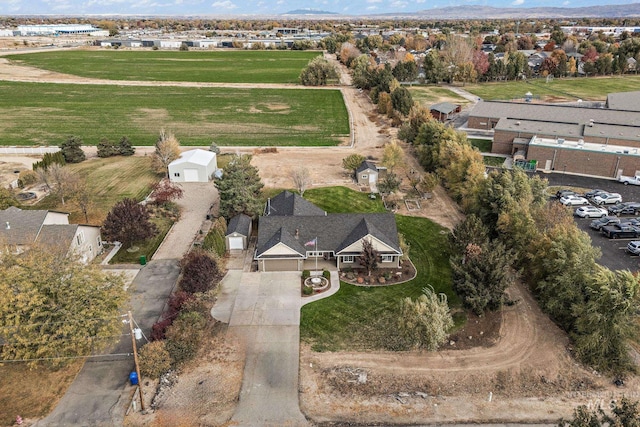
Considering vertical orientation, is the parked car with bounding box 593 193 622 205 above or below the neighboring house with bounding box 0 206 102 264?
below

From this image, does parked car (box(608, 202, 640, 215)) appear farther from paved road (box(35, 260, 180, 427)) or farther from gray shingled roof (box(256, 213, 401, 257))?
paved road (box(35, 260, 180, 427))

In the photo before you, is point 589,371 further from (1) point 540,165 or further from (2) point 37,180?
(2) point 37,180

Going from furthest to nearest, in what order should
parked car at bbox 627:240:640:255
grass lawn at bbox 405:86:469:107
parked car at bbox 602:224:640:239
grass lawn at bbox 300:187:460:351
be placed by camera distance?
grass lawn at bbox 405:86:469:107
parked car at bbox 602:224:640:239
parked car at bbox 627:240:640:255
grass lawn at bbox 300:187:460:351

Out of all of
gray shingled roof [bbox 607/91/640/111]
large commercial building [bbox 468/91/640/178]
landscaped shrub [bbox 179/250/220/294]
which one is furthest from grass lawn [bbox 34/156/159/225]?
gray shingled roof [bbox 607/91/640/111]

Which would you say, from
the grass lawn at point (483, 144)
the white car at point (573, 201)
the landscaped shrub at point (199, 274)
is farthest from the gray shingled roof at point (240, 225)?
the grass lawn at point (483, 144)

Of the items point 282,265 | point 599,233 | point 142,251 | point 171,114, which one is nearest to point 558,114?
point 599,233

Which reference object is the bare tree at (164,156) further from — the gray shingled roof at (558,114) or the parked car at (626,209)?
the parked car at (626,209)
